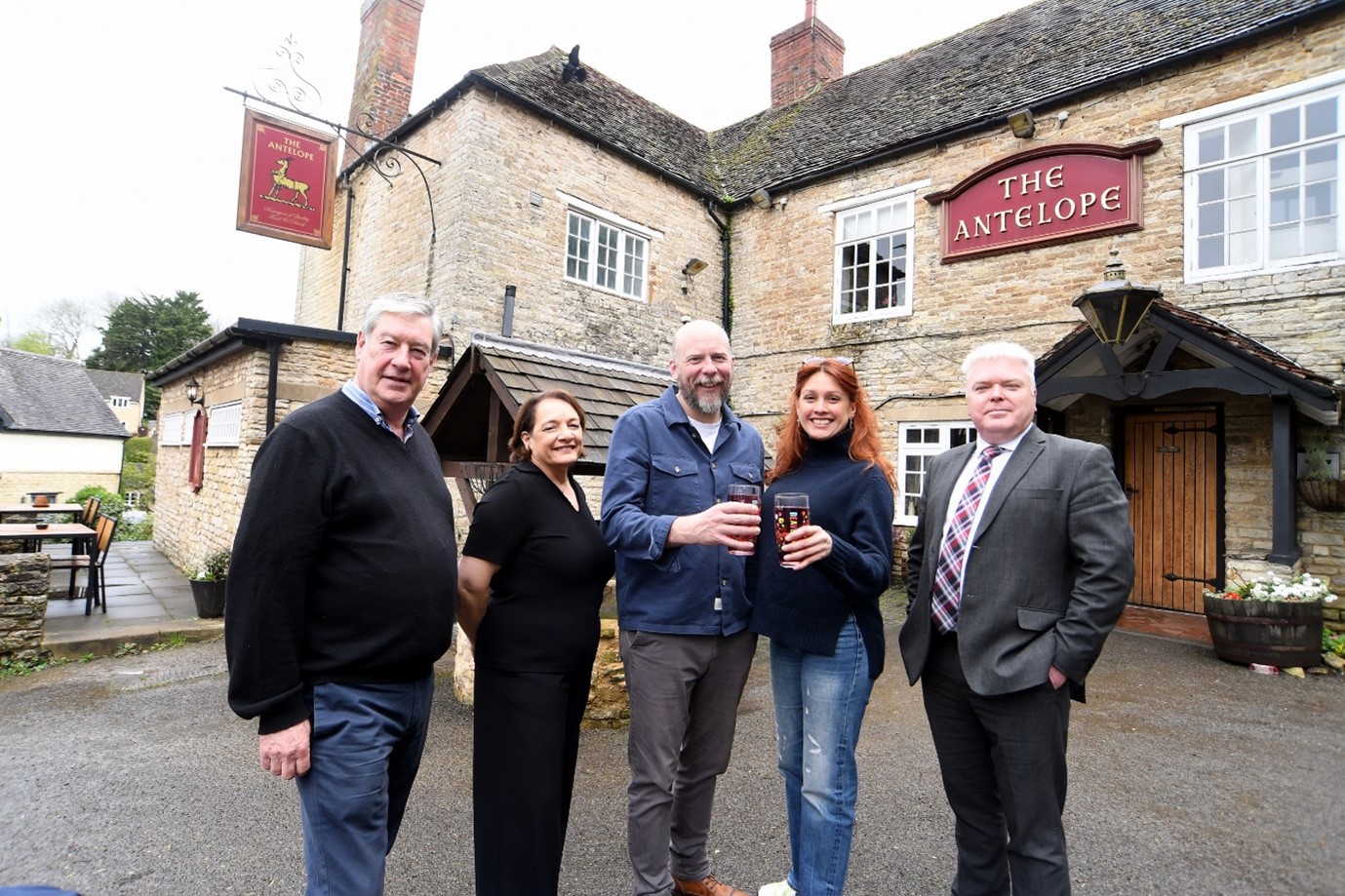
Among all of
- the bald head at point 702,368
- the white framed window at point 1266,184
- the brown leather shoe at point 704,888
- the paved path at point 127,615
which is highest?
the white framed window at point 1266,184

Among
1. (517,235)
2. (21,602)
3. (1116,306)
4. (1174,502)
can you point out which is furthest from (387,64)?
(1174,502)

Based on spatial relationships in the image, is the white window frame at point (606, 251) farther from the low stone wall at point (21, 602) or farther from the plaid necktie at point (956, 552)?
the plaid necktie at point (956, 552)

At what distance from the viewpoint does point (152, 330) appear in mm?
39156

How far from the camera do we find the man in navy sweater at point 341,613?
1.67 meters

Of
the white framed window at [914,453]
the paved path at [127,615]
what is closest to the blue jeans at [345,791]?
the paved path at [127,615]

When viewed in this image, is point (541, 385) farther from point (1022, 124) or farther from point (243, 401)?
point (1022, 124)

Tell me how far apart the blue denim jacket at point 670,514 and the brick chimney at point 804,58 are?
14.7 meters

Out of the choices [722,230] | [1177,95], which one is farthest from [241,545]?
[722,230]

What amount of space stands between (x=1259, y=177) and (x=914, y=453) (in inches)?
201

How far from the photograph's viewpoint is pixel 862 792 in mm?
3641

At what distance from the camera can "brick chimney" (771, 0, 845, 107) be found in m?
14.6

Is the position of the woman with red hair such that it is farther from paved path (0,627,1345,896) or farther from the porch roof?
the porch roof

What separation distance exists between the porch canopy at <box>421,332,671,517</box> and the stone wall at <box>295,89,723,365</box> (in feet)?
15.7

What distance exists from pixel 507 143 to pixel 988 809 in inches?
413
